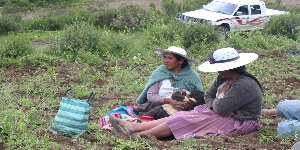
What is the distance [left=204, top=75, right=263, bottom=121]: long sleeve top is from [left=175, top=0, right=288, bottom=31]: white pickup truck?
981cm

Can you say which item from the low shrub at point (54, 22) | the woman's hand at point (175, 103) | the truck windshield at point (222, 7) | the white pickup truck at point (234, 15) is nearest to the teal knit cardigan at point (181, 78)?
the woman's hand at point (175, 103)

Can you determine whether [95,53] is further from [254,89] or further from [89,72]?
[254,89]

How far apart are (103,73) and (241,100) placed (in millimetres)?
4725

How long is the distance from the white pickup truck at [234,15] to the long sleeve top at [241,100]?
32.2 feet

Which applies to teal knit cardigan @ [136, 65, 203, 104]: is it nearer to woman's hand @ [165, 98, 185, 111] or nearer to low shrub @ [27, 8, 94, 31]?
woman's hand @ [165, 98, 185, 111]

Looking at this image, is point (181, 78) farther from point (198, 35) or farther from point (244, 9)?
point (244, 9)

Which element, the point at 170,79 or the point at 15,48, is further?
the point at 15,48

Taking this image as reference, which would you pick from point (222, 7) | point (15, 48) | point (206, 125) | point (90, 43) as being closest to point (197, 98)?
point (206, 125)

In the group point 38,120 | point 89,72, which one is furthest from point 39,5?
point 38,120

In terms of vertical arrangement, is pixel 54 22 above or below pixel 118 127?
below

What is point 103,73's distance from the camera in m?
9.25

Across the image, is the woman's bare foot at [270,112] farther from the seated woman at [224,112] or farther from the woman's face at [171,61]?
the woman's face at [171,61]

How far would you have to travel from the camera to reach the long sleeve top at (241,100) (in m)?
4.91

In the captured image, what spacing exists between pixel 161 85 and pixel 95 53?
15.8ft
